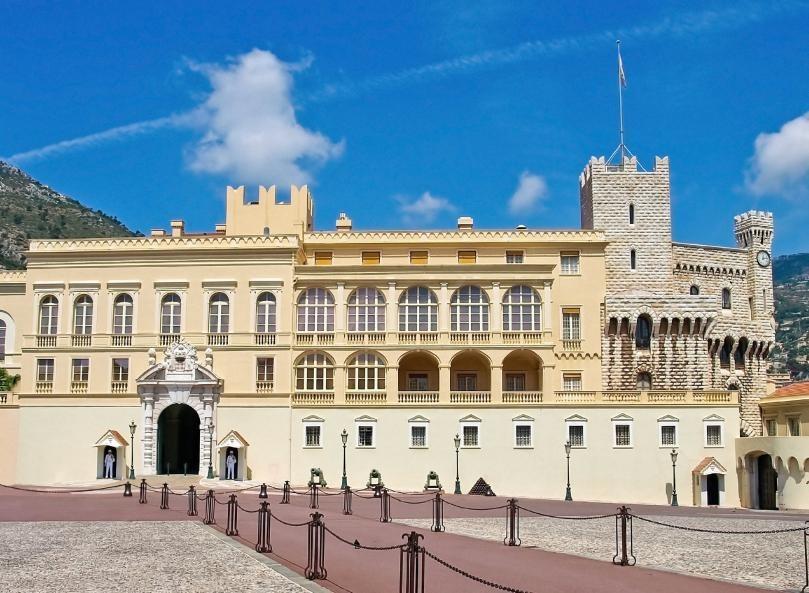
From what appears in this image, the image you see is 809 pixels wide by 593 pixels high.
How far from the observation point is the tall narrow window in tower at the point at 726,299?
66.1 meters

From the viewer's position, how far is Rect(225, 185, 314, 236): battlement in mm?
61469

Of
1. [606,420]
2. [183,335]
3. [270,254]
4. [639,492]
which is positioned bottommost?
[639,492]

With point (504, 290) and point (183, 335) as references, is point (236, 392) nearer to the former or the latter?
point (183, 335)

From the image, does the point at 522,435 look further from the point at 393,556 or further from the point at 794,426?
the point at 393,556

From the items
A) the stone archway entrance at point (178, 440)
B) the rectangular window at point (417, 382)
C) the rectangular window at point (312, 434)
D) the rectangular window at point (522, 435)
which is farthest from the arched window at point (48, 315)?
the rectangular window at point (522, 435)

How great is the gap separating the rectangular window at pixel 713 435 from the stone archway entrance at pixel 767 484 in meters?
2.25

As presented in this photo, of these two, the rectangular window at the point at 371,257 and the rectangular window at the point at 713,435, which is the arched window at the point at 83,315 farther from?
the rectangular window at the point at 713,435

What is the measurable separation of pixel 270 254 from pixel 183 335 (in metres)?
6.57

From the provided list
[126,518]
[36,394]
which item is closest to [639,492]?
[126,518]

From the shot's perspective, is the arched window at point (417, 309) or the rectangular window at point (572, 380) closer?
the arched window at point (417, 309)

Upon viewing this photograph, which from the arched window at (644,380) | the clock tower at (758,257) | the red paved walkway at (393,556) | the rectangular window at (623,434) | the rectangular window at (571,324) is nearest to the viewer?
the red paved walkway at (393,556)

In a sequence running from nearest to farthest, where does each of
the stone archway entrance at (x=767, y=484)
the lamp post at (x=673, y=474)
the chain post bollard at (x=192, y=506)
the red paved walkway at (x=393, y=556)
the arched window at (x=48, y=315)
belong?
the red paved walkway at (x=393, y=556) < the chain post bollard at (x=192, y=506) < the lamp post at (x=673, y=474) < the stone archway entrance at (x=767, y=484) < the arched window at (x=48, y=315)

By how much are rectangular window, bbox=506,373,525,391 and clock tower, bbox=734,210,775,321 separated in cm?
1975

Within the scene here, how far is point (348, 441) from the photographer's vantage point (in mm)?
52625
